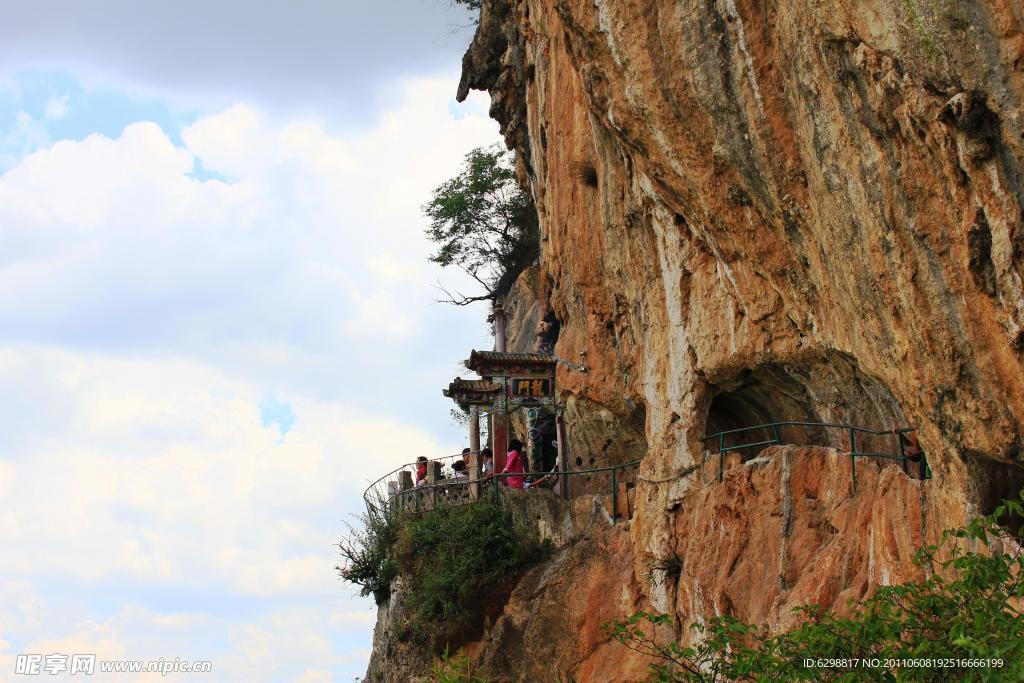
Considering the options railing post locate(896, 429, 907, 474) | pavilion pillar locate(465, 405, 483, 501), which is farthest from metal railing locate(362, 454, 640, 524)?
railing post locate(896, 429, 907, 474)

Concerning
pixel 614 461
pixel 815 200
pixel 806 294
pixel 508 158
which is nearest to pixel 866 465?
pixel 806 294

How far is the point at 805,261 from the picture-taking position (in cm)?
1309

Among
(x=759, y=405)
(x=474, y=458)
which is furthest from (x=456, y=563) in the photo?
(x=759, y=405)

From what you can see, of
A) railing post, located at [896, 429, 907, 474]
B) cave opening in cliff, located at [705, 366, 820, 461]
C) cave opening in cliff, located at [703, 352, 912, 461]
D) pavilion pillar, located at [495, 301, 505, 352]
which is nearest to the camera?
railing post, located at [896, 429, 907, 474]

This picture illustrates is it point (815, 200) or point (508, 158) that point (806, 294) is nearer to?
point (815, 200)

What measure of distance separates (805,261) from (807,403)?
343 cm

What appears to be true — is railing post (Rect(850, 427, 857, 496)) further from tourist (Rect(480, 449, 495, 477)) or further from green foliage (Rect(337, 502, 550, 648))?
tourist (Rect(480, 449, 495, 477))

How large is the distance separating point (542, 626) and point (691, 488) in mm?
3806

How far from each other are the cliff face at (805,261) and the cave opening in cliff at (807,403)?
0.04 metres

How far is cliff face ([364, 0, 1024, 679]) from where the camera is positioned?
33.2 feet

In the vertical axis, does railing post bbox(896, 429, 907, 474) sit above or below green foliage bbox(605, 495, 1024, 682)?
above

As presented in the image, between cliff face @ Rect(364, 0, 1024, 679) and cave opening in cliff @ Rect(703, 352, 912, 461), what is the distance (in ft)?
0.14

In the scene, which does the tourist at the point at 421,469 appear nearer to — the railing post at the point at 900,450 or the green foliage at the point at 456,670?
the green foliage at the point at 456,670

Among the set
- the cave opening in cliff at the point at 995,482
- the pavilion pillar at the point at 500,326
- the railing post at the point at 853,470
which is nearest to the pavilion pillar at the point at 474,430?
the pavilion pillar at the point at 500,326
